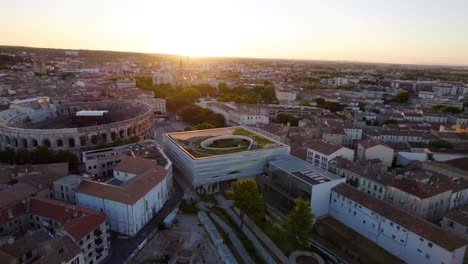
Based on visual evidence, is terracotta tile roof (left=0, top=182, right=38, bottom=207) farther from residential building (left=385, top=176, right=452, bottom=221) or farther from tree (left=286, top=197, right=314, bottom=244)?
residential building (left=385, top=176, right=452, bottom=221)

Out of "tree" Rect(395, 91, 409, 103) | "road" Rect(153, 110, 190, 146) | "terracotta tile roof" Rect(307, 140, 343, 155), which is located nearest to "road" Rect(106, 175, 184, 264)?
"terracotta tile roof" Rect(307, 140, 343, 155)

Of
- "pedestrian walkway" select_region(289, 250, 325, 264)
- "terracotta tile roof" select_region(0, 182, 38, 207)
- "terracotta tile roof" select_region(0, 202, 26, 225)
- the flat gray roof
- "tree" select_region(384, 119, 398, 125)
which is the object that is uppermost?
the flat gray roof

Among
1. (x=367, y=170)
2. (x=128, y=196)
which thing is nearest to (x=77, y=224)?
(x=128, y=196)

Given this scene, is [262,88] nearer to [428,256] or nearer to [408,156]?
[408,156]

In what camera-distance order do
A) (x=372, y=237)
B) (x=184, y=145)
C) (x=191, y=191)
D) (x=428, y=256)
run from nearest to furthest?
(x=428, y=256)
(x=372, y=237)
(x=191, y=191)
(x=184, y=145)

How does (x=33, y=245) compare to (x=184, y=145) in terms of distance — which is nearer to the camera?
(x=33, y=245)

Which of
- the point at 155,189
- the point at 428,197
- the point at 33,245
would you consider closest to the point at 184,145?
the point at 155,189

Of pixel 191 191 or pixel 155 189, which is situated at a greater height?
pixel 155 189
